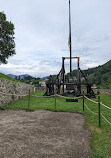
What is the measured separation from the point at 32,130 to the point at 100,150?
1.99 m

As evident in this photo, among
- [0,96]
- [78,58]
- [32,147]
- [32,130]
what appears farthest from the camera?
[78,58]

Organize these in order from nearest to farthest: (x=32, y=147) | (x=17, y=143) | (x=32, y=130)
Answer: (x=32, y=147)
(x=17, y=143)
(x=32, y=130)

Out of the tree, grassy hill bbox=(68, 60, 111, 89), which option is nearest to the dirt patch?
the tree

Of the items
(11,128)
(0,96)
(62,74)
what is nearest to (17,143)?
(11,128)

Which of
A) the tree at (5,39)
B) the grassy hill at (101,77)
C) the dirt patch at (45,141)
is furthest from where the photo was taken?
the grassy hill at (101,77)

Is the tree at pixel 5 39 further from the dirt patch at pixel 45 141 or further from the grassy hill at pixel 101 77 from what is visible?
the grassy hill at pixel 101 77

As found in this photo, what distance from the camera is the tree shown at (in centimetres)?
1598

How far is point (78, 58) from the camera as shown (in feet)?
39.5

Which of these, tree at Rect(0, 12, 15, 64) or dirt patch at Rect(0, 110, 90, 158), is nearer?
dirt patch at Rect(0, 110, 90, 158)

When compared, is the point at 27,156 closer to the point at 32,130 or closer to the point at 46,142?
the point at 46,142

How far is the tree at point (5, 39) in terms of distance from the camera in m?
16.0

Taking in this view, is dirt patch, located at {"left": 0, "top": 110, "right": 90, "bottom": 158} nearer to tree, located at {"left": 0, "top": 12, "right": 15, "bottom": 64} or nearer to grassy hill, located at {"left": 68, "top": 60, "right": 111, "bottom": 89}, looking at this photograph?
tree, located at {"left": 0, "top": 12, "right": 15, "bottom": 64}

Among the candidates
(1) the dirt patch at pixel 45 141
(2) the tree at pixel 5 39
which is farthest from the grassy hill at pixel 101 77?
(1) the dirt patch at pixel 45 141

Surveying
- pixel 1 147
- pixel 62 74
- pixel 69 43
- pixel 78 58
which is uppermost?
pixel 69 43
